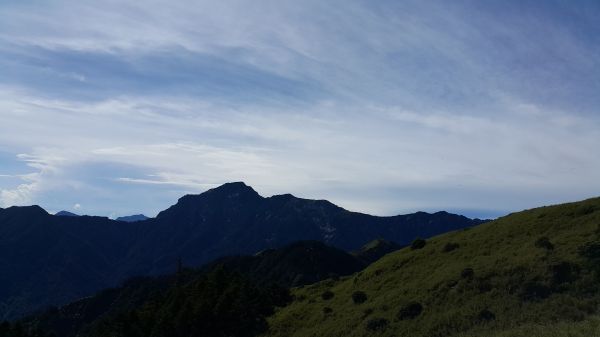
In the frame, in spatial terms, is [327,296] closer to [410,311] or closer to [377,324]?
[377,324]

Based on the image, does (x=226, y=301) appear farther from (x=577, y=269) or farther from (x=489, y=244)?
(x=577, y=269)

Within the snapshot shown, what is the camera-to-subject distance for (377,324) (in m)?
47.9

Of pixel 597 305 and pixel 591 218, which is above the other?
pixel 591 218

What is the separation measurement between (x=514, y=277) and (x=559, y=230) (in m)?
14.4

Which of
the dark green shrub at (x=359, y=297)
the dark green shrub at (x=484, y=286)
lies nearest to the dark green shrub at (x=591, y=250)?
the dark green shrub at (x=484, y=286)

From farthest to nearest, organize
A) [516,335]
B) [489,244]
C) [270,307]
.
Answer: [270,307] < [489,244] < [516,335]

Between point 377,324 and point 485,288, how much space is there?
1074cm

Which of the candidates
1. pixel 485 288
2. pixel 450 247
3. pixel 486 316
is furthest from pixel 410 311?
pixel 450 247

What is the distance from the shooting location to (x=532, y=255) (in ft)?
162

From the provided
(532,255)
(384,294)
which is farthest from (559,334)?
(384,294)

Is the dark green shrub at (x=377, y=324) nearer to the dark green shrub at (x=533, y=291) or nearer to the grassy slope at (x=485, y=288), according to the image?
the grassy slope at (x=485, y=288)

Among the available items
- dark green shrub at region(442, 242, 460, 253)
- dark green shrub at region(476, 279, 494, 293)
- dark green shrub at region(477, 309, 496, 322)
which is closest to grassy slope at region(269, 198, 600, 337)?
dark green shrub at region(476, 279, 494, 293)

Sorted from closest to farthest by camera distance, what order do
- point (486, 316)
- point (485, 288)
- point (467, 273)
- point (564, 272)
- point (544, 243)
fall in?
point (486, 316), point (564, 272), point (485, 288), point (467, 273), point (544, 243)

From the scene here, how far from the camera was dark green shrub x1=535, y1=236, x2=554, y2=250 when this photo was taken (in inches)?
1982
